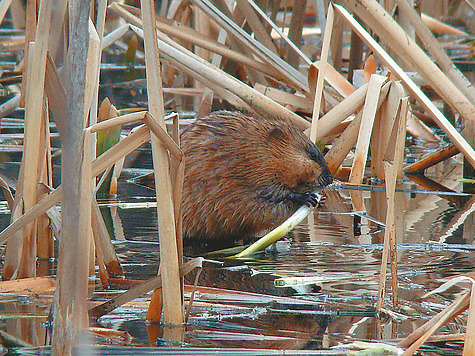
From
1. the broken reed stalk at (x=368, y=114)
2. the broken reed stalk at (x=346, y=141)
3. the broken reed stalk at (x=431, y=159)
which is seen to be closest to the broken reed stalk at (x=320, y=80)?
the broken reed stalk at (x=368, y=114)

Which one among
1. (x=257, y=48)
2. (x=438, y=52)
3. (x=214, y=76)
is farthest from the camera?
(x=257, y=48)

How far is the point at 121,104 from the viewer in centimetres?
700

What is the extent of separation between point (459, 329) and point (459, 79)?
106 inches

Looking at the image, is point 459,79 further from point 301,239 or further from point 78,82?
point 78,82

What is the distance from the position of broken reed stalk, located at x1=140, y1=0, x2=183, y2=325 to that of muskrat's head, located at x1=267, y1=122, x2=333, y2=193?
1.67 metres

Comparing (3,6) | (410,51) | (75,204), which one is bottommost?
(75,204)

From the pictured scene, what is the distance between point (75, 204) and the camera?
5.07 feet

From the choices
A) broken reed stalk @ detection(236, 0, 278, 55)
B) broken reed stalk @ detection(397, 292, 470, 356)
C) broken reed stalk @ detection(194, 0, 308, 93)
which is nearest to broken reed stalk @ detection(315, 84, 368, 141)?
broken reed stalk @ detection(194, 0, 308, 93)

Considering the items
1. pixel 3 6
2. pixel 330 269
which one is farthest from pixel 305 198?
pixel 3 6

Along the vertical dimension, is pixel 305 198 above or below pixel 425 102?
below

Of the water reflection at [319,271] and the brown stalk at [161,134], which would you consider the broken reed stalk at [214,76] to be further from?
the brown stalk at [161,134]

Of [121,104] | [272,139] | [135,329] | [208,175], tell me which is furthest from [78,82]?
[121,104]

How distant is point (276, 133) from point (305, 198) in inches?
14.4

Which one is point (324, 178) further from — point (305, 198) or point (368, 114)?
point (368, 114)
